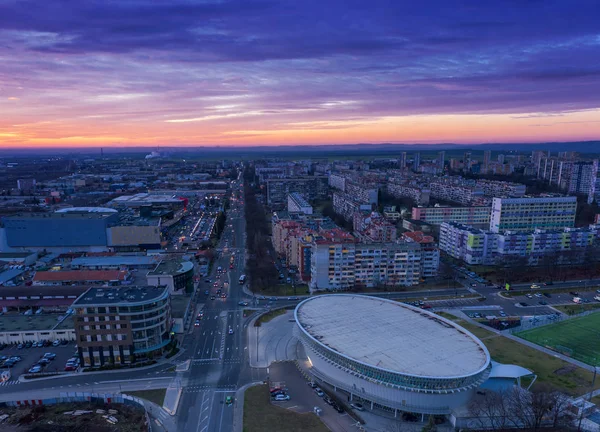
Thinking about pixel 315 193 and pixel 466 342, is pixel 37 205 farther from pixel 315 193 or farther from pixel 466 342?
pixel 466 342

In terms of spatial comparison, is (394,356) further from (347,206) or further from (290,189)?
(290,189)

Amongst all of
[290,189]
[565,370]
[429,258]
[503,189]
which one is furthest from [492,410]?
[290,189]

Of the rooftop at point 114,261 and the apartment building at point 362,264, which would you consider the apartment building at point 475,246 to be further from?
the rooftop at point 114,261

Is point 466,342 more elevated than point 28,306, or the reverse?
point 466,342

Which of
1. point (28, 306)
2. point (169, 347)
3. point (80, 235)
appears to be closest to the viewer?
point (169, 347)

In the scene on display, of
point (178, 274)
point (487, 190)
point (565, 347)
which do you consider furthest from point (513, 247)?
point (487, 190)

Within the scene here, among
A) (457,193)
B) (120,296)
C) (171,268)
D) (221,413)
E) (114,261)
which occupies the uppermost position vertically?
(457,193)

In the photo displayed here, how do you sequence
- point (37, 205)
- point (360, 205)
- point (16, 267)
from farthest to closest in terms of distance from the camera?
point (37, 205), point (360, 205), point (16, 267)

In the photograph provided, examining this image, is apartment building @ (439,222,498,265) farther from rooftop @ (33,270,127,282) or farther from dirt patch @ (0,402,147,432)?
dirt patch @ (0,402,147,432)
